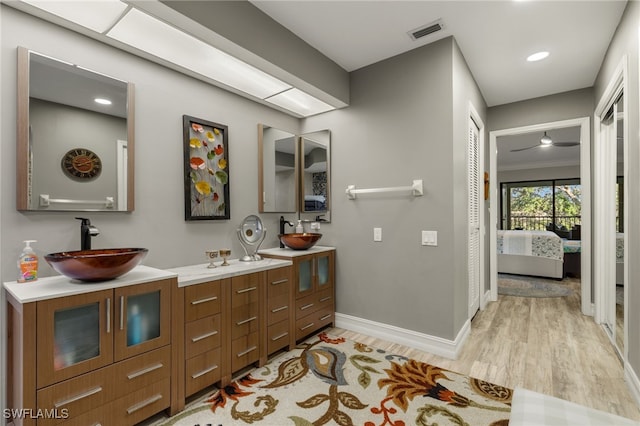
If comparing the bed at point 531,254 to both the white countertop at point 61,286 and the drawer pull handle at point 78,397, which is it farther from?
the drawer pull handle at point 78,397

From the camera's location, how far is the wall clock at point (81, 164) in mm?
1897

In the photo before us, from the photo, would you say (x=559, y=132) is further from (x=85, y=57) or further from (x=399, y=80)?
(x=85, y=57)

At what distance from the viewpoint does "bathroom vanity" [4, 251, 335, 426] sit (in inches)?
54.5

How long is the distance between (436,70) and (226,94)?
1.88 m

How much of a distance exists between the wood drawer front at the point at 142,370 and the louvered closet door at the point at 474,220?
112 inches

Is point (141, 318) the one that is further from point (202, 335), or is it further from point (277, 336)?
point (277, 336)

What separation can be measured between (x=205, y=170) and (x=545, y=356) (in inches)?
130

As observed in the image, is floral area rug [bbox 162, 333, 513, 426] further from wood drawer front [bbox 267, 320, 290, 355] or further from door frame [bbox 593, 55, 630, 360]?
door frame [bbox 593, 55, 630, 360]

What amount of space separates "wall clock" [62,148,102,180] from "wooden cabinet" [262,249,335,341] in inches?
57.9

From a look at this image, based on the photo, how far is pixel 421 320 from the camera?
8.88ft

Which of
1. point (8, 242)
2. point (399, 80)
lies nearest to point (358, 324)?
point (399, 80)

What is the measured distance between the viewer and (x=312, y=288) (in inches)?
116

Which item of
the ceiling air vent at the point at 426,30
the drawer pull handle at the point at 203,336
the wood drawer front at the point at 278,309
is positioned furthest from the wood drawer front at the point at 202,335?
the ceiling air vent at the point at 426,30

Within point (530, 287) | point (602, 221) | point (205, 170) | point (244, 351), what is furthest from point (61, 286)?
point (530, 287)
